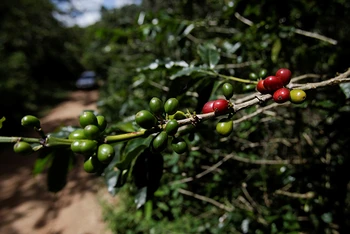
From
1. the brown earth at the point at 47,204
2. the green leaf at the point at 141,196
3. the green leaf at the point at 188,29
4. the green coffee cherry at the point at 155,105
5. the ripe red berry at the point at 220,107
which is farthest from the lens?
the brown earth at the point at 47,204

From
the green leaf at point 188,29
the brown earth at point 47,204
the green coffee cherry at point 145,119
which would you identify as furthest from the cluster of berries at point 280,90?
the brown earth at point 47,204

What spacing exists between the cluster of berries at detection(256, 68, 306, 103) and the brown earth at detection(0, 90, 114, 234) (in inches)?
184

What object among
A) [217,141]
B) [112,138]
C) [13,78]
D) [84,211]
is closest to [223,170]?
[217,141]

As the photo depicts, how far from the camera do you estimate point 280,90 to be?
771mm

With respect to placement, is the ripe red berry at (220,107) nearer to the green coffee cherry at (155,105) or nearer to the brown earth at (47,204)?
the green coffee cherry at (155,105)

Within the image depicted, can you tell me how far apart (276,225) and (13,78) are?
46.1 feet

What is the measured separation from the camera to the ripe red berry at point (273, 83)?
2.60 feet

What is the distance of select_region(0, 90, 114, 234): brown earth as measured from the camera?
515 cm

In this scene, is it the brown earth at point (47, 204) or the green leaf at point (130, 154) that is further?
the brown earth at point (47, 204)

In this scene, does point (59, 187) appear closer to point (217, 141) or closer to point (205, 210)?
point (217, 141)

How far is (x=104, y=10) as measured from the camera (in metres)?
24.4

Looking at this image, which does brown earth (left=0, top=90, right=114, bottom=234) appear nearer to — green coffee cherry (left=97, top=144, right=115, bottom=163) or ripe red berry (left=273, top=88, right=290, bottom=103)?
green coffee cherry (left=97, top=144, right=115, bottom=163)

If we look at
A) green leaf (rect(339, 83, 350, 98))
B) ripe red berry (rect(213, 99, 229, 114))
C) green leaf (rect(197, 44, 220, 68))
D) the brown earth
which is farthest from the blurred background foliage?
the brown earth

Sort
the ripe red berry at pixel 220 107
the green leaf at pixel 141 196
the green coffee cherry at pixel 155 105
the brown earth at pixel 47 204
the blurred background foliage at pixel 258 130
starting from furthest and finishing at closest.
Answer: the brown earth at pixel 47 204
the blurred background foliage at pixel 258 130
the green leaf at pixel 141 196
the green coffee cherry at pixel 155 105
the ripe red berry at pixel 220 107
